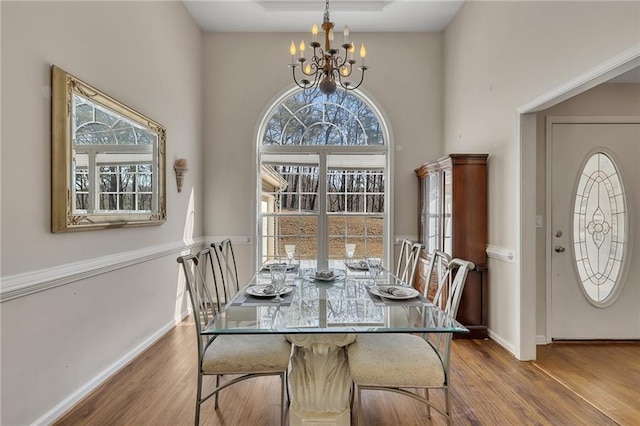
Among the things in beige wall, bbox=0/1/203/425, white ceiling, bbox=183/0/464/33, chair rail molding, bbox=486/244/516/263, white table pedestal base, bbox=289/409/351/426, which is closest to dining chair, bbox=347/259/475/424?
white table pedestal base, bbox=289/409/351/426

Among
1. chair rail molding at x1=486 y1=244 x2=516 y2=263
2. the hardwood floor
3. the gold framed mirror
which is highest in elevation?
the gold framed mirror

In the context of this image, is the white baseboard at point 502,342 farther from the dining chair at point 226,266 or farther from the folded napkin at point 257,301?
the dining chair at point 226,266

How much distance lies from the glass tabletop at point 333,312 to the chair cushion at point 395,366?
0.75 feet

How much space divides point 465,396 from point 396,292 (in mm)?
897

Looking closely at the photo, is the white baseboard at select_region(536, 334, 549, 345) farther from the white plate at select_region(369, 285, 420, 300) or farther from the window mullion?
the window mullion

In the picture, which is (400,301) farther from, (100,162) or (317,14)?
(317,14)

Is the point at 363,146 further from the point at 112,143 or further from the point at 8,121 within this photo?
the point at 8,121

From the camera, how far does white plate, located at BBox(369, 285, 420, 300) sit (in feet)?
6.35

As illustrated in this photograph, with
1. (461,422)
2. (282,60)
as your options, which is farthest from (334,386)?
(282,60)

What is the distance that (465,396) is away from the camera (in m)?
2.21

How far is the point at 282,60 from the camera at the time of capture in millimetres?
4312

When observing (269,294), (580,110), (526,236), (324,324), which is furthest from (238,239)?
(580,110)

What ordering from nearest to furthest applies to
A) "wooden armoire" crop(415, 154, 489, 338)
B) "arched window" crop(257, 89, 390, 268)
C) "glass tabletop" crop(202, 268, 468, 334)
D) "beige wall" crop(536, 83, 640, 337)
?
1. "glass tabletop" crop(202, 268, 468, 334)
2. "beige wall" crop(536, 83, 640, 337)
3. "wooden armoire" crop(415, 154, 489, 338)
4. "arched window" crop(257, 89, 390, 268)

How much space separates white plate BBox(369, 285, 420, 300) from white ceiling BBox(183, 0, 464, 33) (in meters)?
3.18
